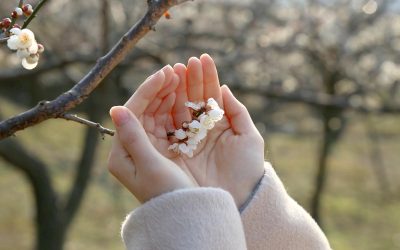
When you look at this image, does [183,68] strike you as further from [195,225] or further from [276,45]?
[276,45]

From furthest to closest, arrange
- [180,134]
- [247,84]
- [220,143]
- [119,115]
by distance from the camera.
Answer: [247,84] → [220,143] → [180,134] → [119,115]

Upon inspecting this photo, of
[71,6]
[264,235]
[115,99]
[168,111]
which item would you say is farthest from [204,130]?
[71,6]

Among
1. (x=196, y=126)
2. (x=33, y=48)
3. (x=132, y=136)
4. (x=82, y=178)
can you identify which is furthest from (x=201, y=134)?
(x=82, y=178)

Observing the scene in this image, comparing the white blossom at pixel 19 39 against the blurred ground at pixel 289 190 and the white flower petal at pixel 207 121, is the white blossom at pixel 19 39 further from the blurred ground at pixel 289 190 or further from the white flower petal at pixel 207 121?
the blurred ground at pixel 289 190

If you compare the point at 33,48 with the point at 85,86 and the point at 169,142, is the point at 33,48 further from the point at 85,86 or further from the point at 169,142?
the point at 169,142

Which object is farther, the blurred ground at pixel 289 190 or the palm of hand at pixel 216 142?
the blurred ground at pixel 289 190

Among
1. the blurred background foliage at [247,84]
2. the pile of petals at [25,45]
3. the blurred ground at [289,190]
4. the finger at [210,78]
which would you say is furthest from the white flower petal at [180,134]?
the blurred ground at [289,190]

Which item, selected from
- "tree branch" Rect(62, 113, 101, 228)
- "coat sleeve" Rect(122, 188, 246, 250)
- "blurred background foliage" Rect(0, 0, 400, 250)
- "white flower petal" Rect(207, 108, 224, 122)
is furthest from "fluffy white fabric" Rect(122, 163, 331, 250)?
"tree branch" Rect(62, 113, 101, 228)

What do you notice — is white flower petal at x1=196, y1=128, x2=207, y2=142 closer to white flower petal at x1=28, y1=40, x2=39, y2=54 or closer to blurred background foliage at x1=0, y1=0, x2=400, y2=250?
white flower petal at x1=28, y1=40, x2=39, y2=54
